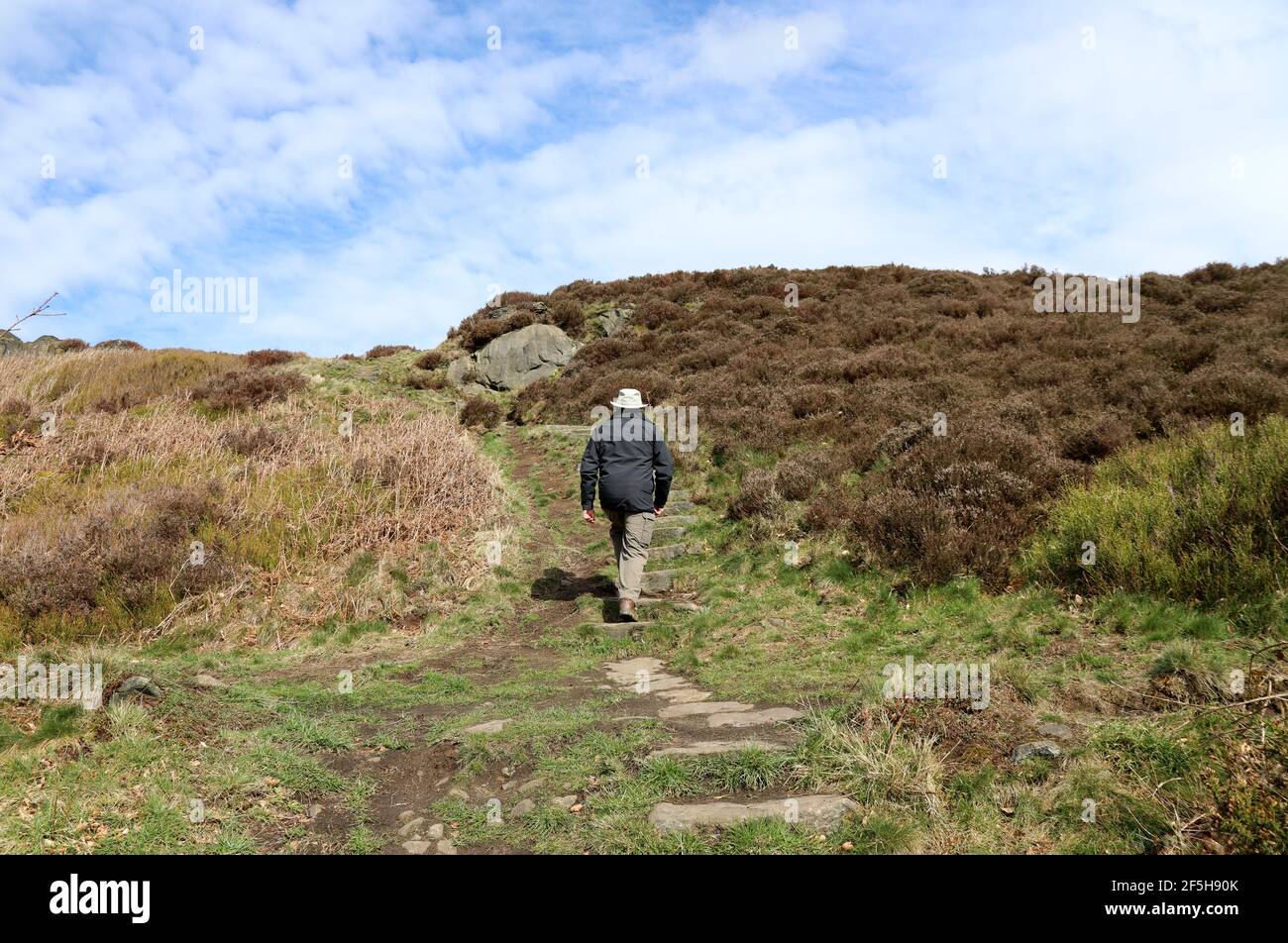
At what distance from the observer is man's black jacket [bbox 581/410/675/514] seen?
880 cm

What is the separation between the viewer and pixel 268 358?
24781mm

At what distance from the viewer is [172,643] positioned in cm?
753

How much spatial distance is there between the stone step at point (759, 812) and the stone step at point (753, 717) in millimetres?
1238

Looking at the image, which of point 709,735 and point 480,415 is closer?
point 709,735

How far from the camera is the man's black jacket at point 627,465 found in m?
8.80

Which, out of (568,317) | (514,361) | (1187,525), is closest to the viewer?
(1187,525)

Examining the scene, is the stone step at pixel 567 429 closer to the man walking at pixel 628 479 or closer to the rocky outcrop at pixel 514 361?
the rocky outcrop at pixel 514 361

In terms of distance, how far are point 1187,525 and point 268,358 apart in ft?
86.1

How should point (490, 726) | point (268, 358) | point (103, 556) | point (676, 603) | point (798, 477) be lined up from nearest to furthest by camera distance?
point (490, 726) → point (103, 556) → point (676, 603) → point (798, 477) → point (268, 358)

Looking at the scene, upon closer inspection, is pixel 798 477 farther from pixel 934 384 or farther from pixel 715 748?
pixel 715 748

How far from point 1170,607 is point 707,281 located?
27.0 meters

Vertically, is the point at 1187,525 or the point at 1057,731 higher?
the point at 1187,525

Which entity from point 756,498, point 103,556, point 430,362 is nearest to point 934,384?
point 756,498
